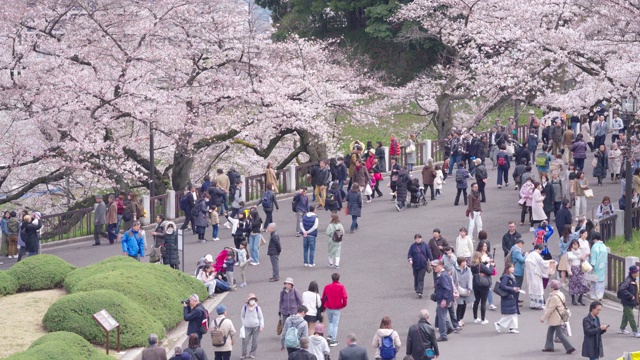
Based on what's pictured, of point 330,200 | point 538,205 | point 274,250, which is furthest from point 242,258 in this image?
point 538,205

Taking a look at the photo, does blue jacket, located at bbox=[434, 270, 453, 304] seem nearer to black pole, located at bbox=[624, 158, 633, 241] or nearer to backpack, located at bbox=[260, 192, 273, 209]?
black pole, located at bbox=[624, 158, 633, 241]

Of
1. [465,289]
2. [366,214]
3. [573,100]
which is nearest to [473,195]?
[366,214]

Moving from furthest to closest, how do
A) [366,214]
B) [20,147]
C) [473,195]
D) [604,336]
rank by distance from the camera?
[20,147] < [366,214] < [473,195] < [604,336]

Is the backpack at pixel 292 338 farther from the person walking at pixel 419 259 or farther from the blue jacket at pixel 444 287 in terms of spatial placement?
the person walking at pixel 419 259

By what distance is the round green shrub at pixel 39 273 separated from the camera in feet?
75.2

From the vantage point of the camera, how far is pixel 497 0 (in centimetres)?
4019

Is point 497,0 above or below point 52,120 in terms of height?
above

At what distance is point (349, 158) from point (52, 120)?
357 inches

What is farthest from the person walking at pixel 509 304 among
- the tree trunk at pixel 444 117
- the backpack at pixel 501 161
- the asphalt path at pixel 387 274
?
the tree trunk at pixel 444 117

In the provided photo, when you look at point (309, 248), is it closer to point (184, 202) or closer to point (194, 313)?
point (184, 202)

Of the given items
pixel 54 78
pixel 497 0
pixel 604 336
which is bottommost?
pixel 604 336

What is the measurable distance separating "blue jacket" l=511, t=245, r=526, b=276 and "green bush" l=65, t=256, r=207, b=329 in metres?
6.55

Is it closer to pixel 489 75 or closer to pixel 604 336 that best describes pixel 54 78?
pixel 489 75

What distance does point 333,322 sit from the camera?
19.2 meters
